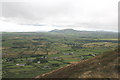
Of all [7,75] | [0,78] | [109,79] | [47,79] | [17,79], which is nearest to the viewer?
[109,79]

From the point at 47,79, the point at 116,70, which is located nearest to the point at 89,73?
the point at 116,70

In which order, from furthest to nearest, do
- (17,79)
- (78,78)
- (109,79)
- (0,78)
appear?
(0,78) → (17,79) → (78,78) → (109,79)

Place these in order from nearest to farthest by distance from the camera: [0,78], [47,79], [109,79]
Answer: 1. [109,79]
2. [47,79]
3. [0,78]

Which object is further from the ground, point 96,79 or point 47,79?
point 96,79

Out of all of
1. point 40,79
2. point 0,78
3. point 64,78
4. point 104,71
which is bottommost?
point 0,78

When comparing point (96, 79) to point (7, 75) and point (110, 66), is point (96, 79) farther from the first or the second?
point (7, 75)

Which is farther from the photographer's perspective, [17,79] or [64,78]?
Result: [17,79]

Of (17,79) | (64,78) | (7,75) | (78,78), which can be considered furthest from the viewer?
(7,75)

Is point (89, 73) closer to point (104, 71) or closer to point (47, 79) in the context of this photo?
point (104, 71)

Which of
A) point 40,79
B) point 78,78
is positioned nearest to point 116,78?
point 78,78
